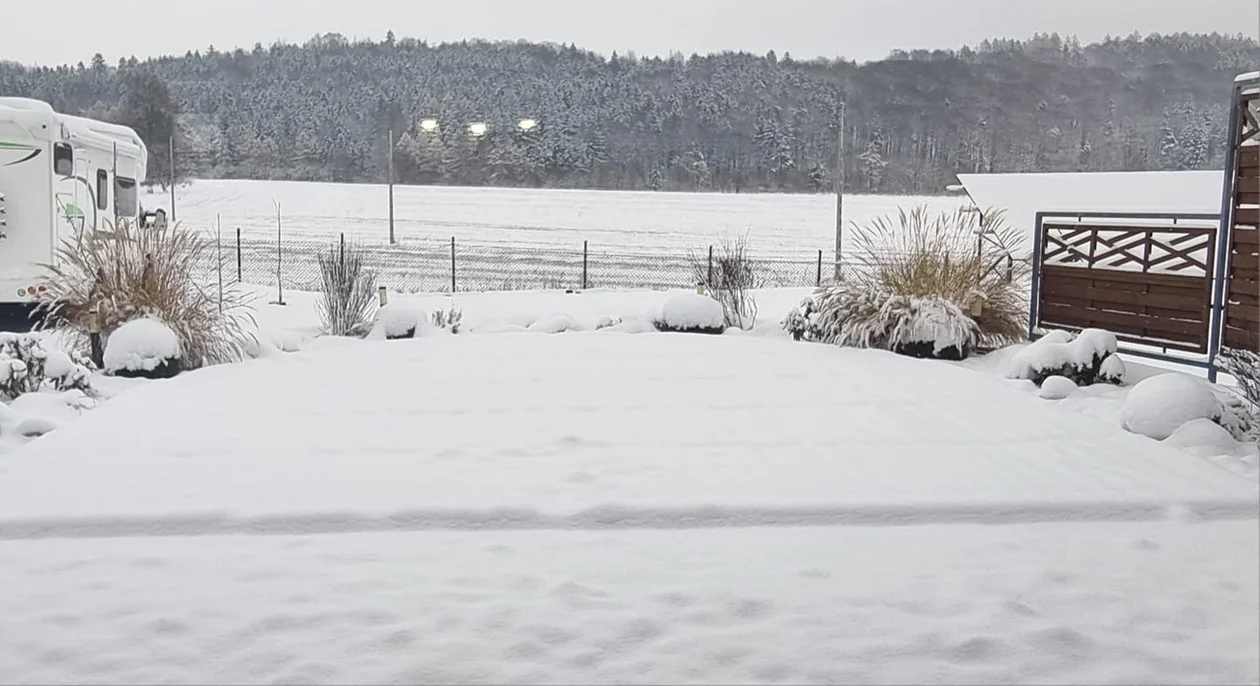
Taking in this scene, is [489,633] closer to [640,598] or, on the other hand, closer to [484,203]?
[640,598]

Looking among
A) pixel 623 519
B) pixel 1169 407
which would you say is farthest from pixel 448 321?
pixel 1169 407

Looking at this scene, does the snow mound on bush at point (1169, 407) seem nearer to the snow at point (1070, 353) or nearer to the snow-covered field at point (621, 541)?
the snow-covered field at point (621, 541)

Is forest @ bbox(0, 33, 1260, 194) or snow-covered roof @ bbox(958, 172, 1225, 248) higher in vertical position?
forest @ bbox(0, 33, 1260, 194)

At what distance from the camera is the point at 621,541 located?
2.80 meters

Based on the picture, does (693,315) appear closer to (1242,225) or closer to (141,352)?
(1242,225)

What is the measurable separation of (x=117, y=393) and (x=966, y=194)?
33.7ft

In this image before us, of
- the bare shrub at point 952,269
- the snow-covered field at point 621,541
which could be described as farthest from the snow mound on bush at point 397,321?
the bare shrub at point 952,269

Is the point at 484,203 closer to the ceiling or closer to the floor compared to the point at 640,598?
closer to the ceiling

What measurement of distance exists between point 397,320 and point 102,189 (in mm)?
3459

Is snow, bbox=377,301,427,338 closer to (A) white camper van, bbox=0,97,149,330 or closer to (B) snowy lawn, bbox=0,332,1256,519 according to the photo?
(B) snowy lawn, bbox=0,332,1256,519

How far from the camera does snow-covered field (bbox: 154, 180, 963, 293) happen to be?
17281 mm

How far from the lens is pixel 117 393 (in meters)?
5.12

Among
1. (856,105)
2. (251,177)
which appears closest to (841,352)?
(856,105)

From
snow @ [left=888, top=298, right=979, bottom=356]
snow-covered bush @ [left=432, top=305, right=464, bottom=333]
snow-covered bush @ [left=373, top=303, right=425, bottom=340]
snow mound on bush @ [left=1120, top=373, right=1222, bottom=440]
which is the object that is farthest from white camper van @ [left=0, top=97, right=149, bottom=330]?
snow mound on bush @ [left=1120, top=373, right=1222, bottom=440]
